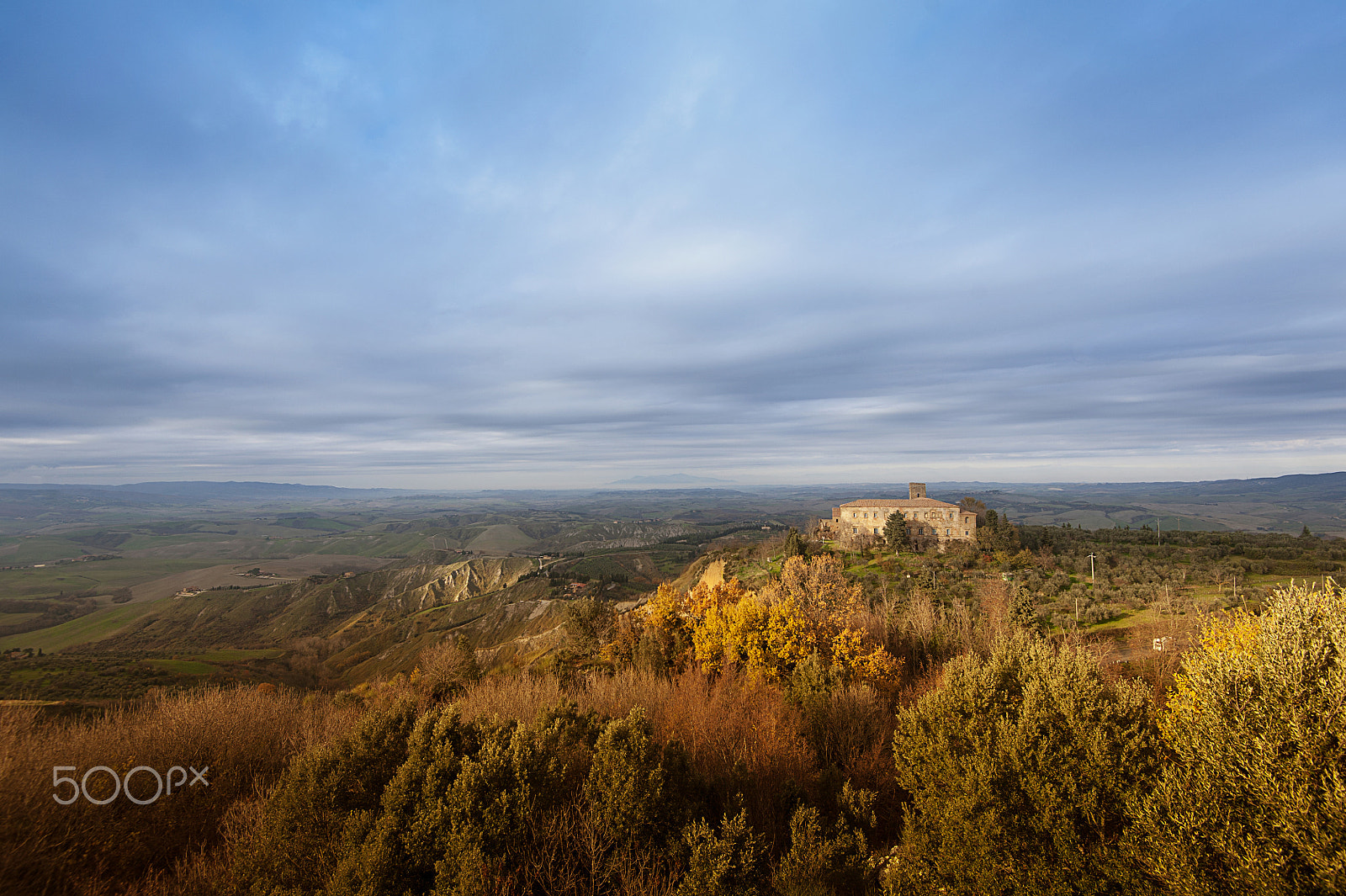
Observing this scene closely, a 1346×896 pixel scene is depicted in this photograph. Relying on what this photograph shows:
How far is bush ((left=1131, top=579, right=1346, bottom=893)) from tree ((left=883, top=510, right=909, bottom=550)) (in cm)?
6623

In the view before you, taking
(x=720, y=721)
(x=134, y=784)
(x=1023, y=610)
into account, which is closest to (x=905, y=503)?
(x=1023, y=610)

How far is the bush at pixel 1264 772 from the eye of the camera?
9.42 meters

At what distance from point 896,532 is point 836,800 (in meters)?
62.8

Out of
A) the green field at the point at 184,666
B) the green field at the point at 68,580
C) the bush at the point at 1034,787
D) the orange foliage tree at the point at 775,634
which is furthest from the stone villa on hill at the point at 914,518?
the green field at the point at 68,580

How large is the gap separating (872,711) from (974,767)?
11.7m

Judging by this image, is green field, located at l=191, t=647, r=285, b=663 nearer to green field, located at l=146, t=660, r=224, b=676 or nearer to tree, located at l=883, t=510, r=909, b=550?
green field, located at l=146, t=660, r=224, b=676

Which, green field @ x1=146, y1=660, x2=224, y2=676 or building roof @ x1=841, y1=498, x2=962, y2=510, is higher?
building roof @ x1=841, y1=498, x2=962, y2=510

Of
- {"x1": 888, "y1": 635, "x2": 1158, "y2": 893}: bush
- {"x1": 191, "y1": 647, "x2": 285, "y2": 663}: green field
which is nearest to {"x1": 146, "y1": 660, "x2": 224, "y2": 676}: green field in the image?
{"x1": 191, "y1": 647, "x2": 285, "y2": 663}: green field

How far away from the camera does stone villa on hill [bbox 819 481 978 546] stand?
3145 inches

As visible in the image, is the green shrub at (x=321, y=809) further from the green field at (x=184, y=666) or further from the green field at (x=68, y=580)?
the green field at (x=68, y=580)

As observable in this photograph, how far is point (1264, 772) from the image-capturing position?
1007 cm

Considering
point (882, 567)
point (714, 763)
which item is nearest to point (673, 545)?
point (882, 567)

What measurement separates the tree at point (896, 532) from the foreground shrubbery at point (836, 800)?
193 ft

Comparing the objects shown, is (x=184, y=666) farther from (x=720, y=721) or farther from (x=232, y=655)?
(x=720, y=721)
